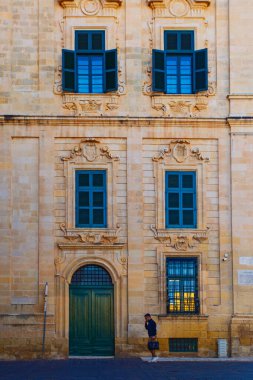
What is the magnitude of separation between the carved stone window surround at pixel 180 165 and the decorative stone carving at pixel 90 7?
5.66 meters

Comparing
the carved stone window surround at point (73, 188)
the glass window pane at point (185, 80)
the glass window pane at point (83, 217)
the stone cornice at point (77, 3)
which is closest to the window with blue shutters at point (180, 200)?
the carved stone window surround at point (73, 188)

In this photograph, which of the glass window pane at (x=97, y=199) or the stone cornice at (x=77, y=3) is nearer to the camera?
the glass window pane at (x=97, y=199)

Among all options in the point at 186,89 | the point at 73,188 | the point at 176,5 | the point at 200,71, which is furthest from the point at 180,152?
the point at 176,5

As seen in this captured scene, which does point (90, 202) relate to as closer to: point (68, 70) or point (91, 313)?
point (91, 313)

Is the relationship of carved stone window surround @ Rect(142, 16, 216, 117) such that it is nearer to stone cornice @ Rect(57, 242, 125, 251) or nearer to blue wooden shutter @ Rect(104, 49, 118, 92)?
blue wooden shutter @ Rect(104, 49, 118, 92)

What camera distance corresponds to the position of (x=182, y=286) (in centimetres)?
→ 3375

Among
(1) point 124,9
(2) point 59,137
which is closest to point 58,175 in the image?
(2) point 59,137

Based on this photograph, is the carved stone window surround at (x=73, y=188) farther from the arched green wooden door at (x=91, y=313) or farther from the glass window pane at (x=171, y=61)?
the glass window pane at (x=171, y=61)

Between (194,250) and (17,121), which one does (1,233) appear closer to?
(17,121)

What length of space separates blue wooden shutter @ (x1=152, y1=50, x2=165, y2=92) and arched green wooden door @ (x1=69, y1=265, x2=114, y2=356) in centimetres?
703

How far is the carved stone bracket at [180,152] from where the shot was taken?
34000mm

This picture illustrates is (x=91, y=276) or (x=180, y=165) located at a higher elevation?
(x=180, y=165)

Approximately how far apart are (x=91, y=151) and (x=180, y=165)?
3.33 meters

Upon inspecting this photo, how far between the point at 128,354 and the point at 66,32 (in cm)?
1208
